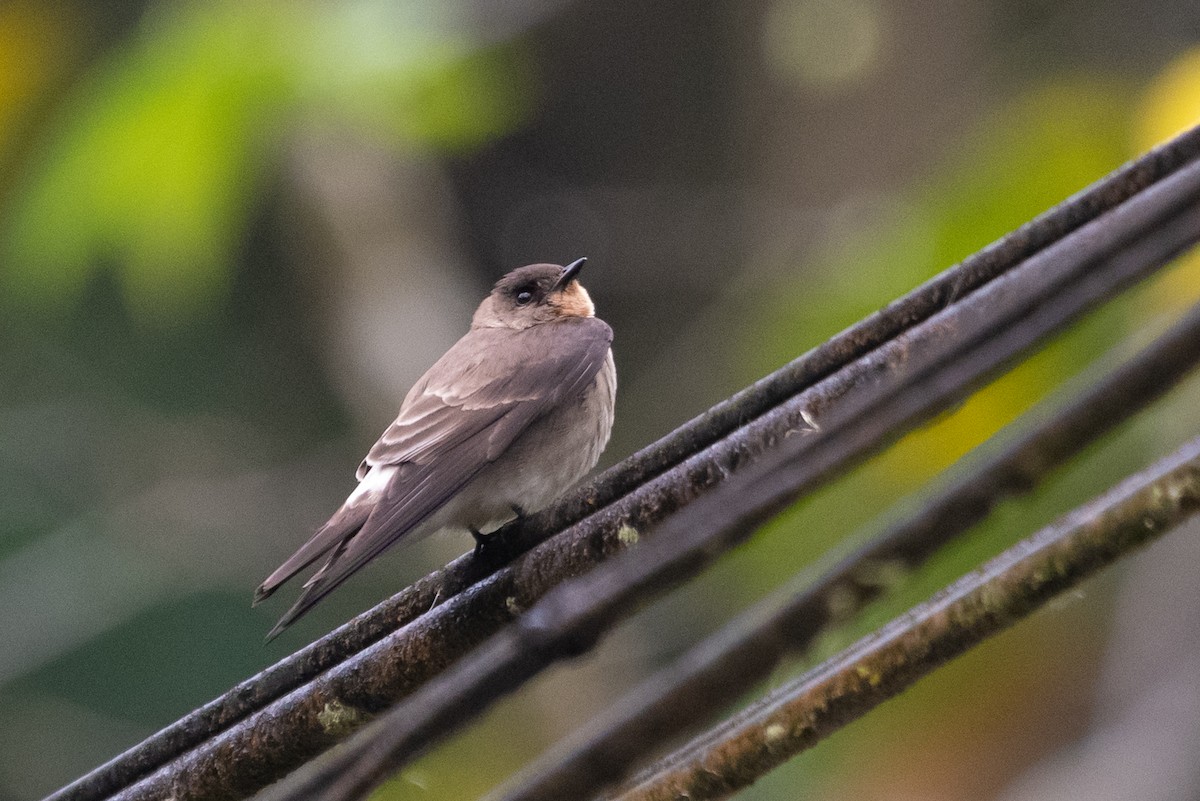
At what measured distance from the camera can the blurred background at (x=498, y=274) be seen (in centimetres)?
497

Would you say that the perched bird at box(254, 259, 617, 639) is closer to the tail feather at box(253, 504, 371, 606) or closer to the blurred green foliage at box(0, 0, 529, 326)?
the tail feather at box(253, 504, 371, 606)

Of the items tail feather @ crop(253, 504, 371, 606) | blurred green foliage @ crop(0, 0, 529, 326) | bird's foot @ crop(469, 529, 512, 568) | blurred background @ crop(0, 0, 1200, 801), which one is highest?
blurred green foliage @ crop(0, 0, 529, 326)

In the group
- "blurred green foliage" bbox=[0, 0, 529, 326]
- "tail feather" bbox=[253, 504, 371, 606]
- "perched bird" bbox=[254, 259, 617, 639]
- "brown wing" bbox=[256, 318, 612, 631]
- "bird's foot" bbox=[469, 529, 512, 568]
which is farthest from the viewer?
"blurred green foliage" bbox=[0, 0, 529, 326]

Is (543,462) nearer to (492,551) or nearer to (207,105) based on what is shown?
(492,551)

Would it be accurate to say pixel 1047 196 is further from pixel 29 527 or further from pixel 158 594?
pixel 29 527

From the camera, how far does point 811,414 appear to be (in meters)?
2.35

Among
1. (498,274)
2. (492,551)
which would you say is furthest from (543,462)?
(498,274)

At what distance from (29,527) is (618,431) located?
398cm

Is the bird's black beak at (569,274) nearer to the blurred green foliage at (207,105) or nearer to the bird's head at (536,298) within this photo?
the bird's head at (536,298)

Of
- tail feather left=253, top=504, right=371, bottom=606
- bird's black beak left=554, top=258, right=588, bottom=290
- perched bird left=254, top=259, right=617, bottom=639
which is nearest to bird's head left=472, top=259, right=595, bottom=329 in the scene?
bird's black beak left=554, top=258, right=588, bottom=290

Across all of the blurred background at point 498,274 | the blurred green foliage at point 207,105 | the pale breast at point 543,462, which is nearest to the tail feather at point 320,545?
the blurred background at point 498,274

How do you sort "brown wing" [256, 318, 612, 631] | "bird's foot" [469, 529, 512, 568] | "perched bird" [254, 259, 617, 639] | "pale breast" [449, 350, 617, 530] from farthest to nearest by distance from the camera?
"pale breast" [449, 350, 617, 530] < "perched bird" [254, 259, 617, 639] < "brown wing" [256, 318, 612, 631] < "bird's foot" [469, 529, 512, 568]

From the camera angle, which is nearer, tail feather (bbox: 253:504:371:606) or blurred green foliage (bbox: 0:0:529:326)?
tail feather (bbox: 253:504:371:606)

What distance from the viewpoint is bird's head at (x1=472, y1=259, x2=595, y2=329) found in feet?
17.9
